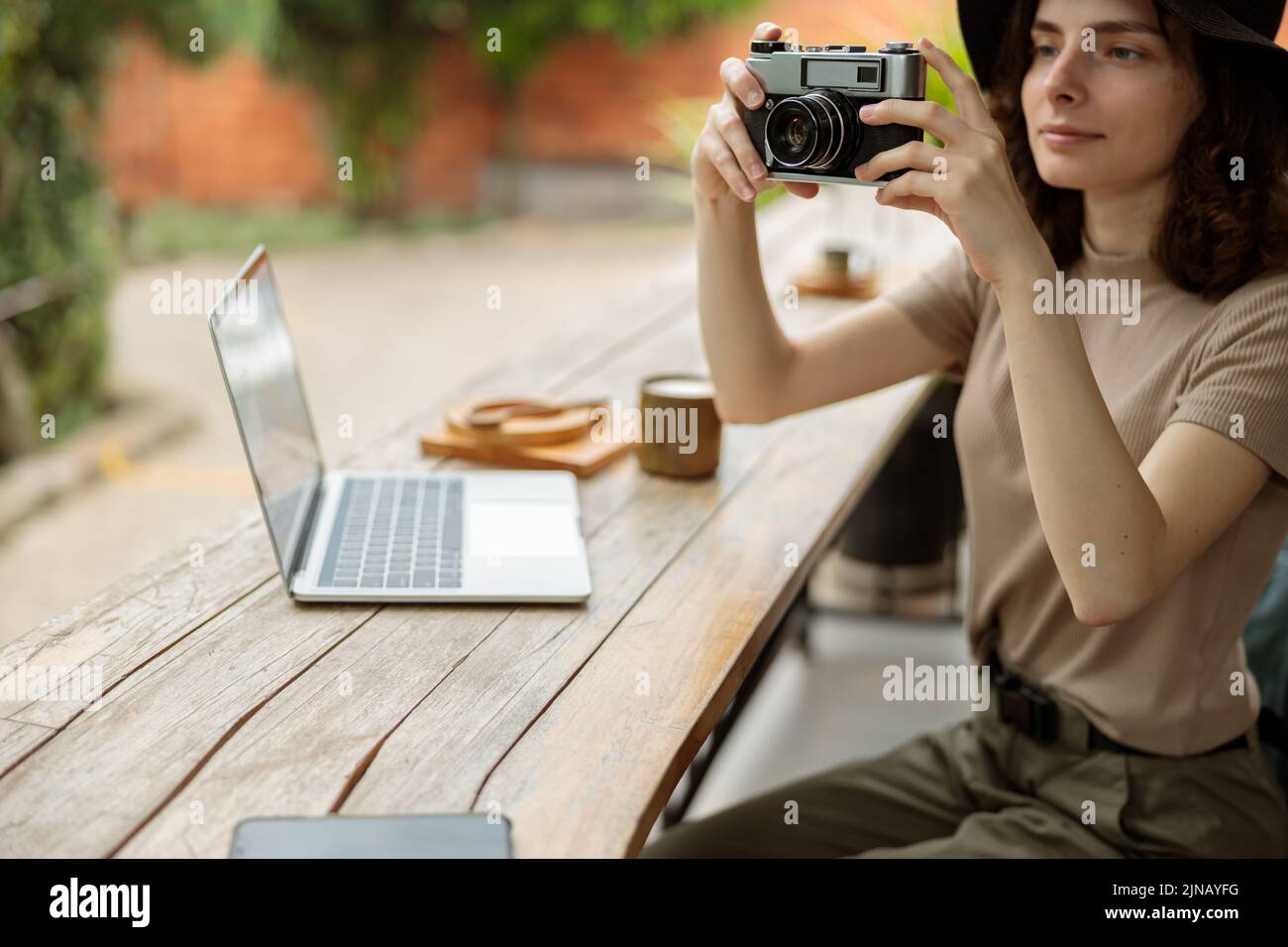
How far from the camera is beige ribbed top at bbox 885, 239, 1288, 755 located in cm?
119

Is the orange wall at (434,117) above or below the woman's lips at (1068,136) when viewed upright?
above

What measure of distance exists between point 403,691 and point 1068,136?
0.81m

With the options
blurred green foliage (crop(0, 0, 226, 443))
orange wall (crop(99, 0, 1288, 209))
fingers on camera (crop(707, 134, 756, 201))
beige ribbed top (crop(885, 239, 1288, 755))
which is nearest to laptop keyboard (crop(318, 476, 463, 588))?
fingers on camera (crop(707, 134, 756, 201))

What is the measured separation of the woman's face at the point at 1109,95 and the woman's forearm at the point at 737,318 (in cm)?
33

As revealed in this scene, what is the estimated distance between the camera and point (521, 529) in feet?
4.60

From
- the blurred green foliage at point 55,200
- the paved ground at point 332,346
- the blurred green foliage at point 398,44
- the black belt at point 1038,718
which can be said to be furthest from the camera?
the blurred green foliage at point 398,44

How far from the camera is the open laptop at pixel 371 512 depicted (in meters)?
1.24

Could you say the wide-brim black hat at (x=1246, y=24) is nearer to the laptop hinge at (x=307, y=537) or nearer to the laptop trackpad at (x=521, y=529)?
the laptop trackpad at (x=521, y=529)

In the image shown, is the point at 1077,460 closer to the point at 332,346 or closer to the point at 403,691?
the point at 403,691

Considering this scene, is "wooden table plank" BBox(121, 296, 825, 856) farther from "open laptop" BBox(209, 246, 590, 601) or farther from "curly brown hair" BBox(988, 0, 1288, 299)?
"curly brown hair" BBox(988, 0, 1288, 299)

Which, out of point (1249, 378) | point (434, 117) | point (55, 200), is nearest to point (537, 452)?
point (1249, 378)

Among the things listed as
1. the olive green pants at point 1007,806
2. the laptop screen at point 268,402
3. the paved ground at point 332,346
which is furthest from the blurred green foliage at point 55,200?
the olive green pants at point 1007,806
